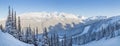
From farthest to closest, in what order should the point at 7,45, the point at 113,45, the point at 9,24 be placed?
the point at 113,45
the point at 9,24
the point at 7,45

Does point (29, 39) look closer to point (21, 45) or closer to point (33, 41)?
point (33, 41)

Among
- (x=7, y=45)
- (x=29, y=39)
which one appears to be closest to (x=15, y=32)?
(x=29, y=39)

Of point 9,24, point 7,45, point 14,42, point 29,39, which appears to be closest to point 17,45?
point 14,42

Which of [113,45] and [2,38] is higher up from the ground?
[2,38]

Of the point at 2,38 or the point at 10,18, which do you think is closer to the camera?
the point at 2,38

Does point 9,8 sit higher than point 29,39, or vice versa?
point 9,8

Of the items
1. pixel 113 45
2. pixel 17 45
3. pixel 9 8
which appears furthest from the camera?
pixel 113 45

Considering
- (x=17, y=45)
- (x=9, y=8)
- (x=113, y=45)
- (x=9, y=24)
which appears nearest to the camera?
(x=17, y=45)

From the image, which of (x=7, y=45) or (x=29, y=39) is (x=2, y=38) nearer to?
(x=7, y=45)

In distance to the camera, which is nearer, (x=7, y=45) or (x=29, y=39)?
(x=7, y=45)
